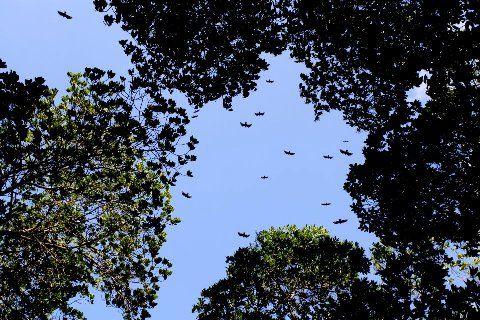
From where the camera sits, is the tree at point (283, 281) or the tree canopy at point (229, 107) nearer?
the tree canopy at point (229, 107)

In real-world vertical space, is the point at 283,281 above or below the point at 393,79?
below

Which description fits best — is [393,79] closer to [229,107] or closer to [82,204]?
[229,107]

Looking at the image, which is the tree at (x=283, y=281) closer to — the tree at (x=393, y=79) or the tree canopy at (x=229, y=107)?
the tree canopy at (x=229, y=107)

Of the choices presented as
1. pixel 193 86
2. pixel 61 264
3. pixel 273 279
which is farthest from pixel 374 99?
pixel 61 264

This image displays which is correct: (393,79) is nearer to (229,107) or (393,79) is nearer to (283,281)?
(229,107)

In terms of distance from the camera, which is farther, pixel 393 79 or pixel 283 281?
pixel 283 281

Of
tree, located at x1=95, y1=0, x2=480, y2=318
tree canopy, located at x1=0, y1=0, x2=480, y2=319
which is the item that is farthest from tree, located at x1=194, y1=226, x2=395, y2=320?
tree, located at x1=95, y1=0, x2=480, y2=318

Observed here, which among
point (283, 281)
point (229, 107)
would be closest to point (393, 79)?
point (229, 107)

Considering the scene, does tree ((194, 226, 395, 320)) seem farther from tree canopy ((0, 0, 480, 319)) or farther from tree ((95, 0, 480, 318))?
tree ((95, 0, 480, 318))

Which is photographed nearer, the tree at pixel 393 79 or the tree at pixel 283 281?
the tree at pixel 393 79

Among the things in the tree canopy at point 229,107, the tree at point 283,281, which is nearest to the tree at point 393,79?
the tree canopy at point 229,107

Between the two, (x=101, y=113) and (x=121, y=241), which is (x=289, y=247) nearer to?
(x=121, y=241)

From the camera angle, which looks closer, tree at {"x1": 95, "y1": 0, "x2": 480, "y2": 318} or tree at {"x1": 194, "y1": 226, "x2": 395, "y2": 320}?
tree at {"x1": 95, "y1": 0, "x2": 480, "y2": 318}

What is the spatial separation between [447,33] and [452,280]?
11.0 meters
